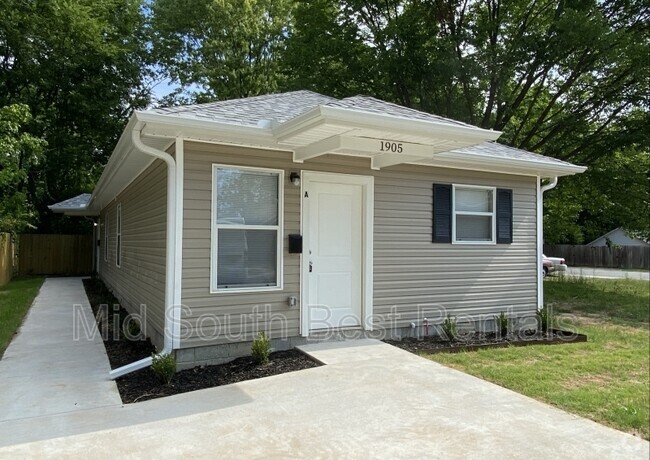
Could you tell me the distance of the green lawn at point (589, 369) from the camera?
377cm

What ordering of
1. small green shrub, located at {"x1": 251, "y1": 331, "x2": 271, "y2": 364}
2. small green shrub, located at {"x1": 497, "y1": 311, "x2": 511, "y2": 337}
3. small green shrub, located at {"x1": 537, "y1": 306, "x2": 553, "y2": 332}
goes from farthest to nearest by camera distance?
small green shrub, located at {"x1": 537, "y1": 306, "x2": 553, "y2": 332} < small green shrub, located at {"x1": 497, "y1": 311, "x2": 511, "y2": 337} < small green shrub, located at {"x1": 251, "y1": 331, "x2": 271, "y2": 364}

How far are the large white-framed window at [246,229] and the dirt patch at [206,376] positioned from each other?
798 mm

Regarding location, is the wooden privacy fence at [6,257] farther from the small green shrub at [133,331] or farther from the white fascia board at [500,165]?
the white fascia board at [500,165]

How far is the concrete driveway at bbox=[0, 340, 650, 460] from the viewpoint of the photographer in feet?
9.72

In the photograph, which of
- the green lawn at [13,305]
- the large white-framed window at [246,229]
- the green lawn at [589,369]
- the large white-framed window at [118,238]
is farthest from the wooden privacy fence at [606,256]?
the green lawn at [13,305]

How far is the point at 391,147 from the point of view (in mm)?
4875

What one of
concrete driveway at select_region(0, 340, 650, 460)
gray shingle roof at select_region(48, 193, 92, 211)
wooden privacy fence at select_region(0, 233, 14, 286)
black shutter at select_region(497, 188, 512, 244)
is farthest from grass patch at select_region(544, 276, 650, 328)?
wooden privacy fence at select_region(0, 233, 14, 286)

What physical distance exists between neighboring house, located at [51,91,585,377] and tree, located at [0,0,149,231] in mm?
11679

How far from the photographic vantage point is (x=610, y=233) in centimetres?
3434

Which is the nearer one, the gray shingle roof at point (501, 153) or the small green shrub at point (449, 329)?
the small green shrub at point (449, 329)

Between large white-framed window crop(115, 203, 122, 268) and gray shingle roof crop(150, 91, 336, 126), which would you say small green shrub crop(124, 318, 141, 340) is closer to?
large white-framed window crop(115, 203, 122, 268)

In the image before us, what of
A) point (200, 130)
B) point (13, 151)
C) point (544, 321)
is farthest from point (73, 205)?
point (544, 321)

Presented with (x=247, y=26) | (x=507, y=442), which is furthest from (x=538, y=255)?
(x=247, y=26)

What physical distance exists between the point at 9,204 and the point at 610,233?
Result: 37.0m
